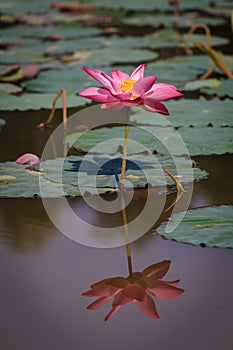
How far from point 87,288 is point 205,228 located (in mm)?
341

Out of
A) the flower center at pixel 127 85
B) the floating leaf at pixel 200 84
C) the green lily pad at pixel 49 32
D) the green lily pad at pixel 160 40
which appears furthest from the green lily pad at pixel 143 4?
the flower center at pixel 127 85

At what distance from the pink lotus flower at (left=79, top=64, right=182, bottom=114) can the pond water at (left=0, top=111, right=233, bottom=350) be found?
0.81ft

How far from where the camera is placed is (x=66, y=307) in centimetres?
123

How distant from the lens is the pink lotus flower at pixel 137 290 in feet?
4.07

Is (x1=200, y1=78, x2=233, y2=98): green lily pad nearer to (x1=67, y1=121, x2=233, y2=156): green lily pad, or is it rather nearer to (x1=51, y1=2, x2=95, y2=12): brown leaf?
(x1=67, y1=121, x2=233, y2=156): green lily pad

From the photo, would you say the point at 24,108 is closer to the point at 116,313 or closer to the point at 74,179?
the point at 74,179

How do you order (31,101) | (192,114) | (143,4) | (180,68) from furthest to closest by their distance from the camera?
1. (143,4)
2. (180,68)
3. (31,101)
4. (192,114)

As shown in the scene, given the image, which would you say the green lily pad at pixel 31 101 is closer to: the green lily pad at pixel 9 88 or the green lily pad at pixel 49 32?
the green lily pad at pixel 9 88

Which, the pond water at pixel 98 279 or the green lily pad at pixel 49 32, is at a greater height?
the green lily pad at pixel 49 32

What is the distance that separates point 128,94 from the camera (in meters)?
1.63

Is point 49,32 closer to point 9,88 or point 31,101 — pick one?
point 9,88

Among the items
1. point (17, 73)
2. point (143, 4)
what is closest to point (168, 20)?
point (143, 4)

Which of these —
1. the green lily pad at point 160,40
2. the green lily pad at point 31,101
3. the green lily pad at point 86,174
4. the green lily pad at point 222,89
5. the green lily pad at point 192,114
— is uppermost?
the green lily pad at point 160,40

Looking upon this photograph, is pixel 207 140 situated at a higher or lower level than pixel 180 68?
lower
